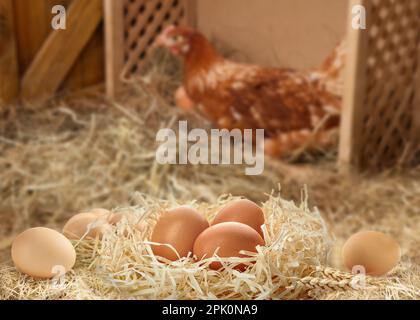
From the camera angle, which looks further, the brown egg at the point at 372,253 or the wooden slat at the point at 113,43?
the wooden slat at the point at 113,43

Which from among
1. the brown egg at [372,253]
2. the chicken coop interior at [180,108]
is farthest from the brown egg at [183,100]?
the brown egg at [372,253]

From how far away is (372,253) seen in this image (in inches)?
40.0

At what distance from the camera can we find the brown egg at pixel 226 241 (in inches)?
36.6

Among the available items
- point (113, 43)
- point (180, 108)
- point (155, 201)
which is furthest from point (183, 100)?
point (155, 201)

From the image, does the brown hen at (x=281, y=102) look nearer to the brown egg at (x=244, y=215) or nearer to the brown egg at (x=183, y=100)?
the brown egg at (x=183, y=100)

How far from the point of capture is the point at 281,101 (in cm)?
236

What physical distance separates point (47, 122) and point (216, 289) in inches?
74.4

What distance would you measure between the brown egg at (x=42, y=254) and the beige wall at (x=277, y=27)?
72.9 inches

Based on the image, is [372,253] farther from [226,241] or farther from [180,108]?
[180,108]

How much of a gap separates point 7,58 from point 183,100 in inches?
28.8

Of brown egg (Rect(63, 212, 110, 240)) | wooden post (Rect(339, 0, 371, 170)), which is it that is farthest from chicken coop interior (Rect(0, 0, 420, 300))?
brown egg (Rect(63, 212, 110, 240))

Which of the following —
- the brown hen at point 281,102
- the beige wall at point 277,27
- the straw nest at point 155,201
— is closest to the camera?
the straw nest at point 155,201

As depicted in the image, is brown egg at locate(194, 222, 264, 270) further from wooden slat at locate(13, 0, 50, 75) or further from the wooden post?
wooden slat at locate(13, 0, 50, 75)

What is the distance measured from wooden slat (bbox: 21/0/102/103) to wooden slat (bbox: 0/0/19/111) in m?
0.05
